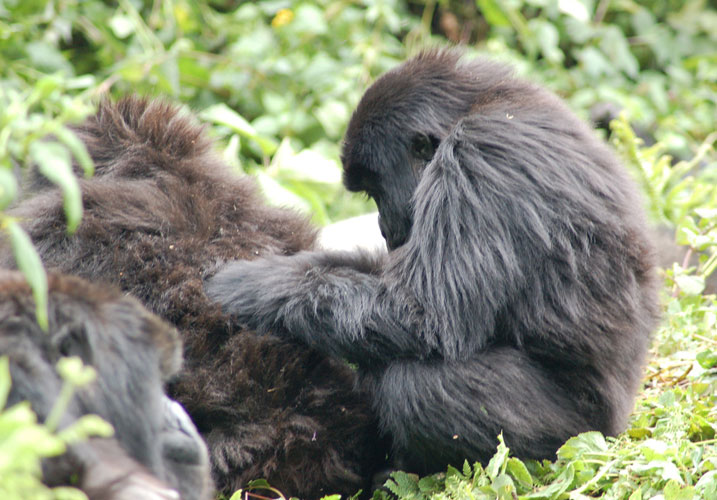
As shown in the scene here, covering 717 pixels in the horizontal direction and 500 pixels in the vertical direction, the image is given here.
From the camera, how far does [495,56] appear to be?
4.93 m

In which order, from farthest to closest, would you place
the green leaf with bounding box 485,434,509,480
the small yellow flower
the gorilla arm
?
the small yellow flower → the gorilla arm → the green leaf with bounding box 485,434,509,480

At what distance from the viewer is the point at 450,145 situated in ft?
9.61

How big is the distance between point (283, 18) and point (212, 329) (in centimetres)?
403

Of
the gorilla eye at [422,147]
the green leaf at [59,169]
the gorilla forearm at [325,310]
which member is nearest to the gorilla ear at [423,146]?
the gorilla eye at [422,147]

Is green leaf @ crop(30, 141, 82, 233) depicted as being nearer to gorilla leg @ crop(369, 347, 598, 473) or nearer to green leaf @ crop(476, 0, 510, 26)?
gorilla leg @ crop(369, 347, 598, 473)

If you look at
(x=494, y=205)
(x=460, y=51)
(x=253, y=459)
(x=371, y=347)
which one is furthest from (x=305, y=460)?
(x=460, y=51)

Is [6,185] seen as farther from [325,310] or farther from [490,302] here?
[490,302]

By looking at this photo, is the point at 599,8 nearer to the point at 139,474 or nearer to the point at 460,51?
the point at 460,51

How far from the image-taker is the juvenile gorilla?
2689 mm

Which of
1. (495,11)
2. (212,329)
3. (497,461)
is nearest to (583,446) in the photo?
(497,461)

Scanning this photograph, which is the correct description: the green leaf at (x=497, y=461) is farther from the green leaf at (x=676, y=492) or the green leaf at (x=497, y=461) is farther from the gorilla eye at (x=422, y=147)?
the gorilla eye at (x=422, y=147)

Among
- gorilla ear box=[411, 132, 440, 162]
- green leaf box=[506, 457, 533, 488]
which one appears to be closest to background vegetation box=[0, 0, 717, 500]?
green leaf box=[506, 457, 533, 488]

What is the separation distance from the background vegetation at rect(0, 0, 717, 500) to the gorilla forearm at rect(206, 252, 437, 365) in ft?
1.41

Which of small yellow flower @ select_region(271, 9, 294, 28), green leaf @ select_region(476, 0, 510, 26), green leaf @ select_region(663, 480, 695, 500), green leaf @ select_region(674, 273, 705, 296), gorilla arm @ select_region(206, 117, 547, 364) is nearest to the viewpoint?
green leaf @ select_region(663, 480, 695, 500)
